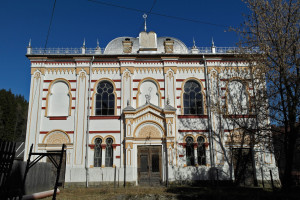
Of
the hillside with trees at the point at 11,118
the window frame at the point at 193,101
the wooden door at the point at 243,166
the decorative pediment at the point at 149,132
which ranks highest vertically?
the hillside with trees at the point at 11,118

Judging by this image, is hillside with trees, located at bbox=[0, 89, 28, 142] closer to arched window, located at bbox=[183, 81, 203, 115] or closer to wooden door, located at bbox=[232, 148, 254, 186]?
arched window, located at bbox=[183, 81, 203, 115]

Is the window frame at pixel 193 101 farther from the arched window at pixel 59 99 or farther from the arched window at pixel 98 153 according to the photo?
the arched window at pixel 59 99

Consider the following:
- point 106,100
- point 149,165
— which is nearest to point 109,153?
point 149,165

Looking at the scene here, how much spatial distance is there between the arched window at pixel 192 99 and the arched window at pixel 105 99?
5698 millimetres

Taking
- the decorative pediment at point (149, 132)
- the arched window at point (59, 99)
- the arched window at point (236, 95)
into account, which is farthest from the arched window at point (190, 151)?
the arched window at point (59, 99)

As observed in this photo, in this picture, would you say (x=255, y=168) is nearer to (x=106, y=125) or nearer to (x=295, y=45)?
(x=295, y=45)

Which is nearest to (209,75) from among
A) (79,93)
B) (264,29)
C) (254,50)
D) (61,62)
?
(254,50)

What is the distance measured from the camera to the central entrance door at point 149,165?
18531 mm

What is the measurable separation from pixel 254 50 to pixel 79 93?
1286 centimetres

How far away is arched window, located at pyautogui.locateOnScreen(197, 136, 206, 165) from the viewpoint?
19.2m

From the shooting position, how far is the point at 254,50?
52.2 ft

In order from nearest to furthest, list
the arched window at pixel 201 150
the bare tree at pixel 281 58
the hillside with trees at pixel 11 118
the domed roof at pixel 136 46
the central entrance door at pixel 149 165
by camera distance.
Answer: the bare tree at pixel 281 58, the central entrance door at pixel 149 165, the arched window at pixel 201 150, the domed roof at pixel 136 46, the hillside with trees at pixel 11 118

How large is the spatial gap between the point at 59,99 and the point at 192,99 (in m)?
10.4

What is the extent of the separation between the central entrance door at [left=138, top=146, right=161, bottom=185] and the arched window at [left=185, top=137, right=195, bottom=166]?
2.12 metres
